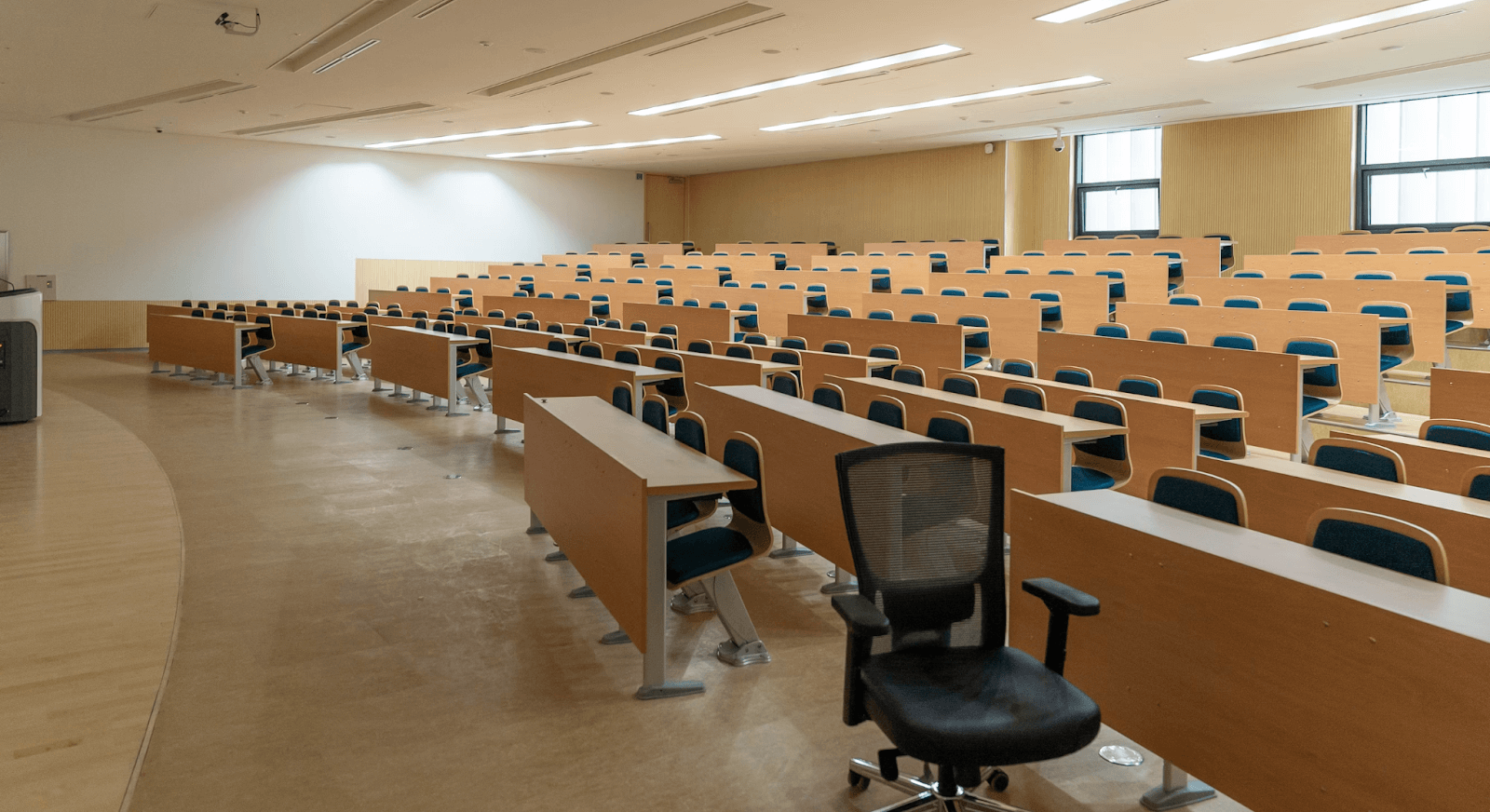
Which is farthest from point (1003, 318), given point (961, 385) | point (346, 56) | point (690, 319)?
point (346, 56)

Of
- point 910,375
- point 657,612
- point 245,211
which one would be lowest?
point 657,612

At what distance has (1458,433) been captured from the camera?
421cm

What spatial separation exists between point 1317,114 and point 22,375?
16132mm

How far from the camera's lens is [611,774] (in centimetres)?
300

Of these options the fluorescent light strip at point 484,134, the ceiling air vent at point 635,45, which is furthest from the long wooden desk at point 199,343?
the fluorescent light strip at point 484,134

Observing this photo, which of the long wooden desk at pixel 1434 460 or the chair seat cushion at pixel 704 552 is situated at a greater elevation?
the long wooden desk at pixel 1434 460

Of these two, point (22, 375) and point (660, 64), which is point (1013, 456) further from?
point (22, 375)

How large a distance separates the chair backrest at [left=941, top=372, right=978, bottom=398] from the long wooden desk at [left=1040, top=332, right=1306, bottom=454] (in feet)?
5.28

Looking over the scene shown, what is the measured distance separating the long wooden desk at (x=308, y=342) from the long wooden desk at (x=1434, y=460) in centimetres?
1126

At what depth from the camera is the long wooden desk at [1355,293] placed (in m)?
8.18

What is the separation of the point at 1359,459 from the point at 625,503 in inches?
107

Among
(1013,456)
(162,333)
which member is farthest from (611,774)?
(162,333)

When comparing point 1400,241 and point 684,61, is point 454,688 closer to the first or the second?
point 684,61

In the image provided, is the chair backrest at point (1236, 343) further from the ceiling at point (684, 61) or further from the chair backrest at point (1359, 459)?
the chair backrest at point (1359, 459)
